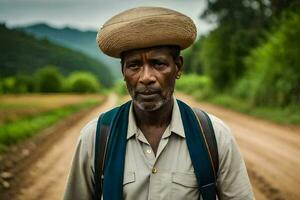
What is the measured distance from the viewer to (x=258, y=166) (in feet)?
25.8

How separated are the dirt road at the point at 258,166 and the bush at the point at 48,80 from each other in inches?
2213

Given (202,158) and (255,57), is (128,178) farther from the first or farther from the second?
(255,57)

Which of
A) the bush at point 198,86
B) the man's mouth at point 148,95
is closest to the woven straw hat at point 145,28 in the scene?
the man's mouth at point 148,95

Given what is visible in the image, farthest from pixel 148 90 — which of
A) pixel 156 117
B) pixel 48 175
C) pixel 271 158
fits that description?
pixel 271 158

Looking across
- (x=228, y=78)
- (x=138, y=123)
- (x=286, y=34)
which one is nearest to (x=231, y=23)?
(x=228, y=78)

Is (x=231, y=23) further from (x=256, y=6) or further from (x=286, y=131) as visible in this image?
(x=286, y=131)

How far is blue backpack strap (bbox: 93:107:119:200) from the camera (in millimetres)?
2029

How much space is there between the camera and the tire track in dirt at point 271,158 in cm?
639

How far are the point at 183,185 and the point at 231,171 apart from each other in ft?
0.84

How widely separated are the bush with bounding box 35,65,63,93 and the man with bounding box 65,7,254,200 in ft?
213

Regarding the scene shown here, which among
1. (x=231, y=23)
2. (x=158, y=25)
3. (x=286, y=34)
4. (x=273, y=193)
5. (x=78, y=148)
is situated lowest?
(x=273, y=193)

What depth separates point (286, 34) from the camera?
1655cm

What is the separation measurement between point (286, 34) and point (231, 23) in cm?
1057

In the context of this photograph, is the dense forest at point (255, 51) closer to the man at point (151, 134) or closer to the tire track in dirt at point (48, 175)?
the tire track in dirt at point (48, 175)
